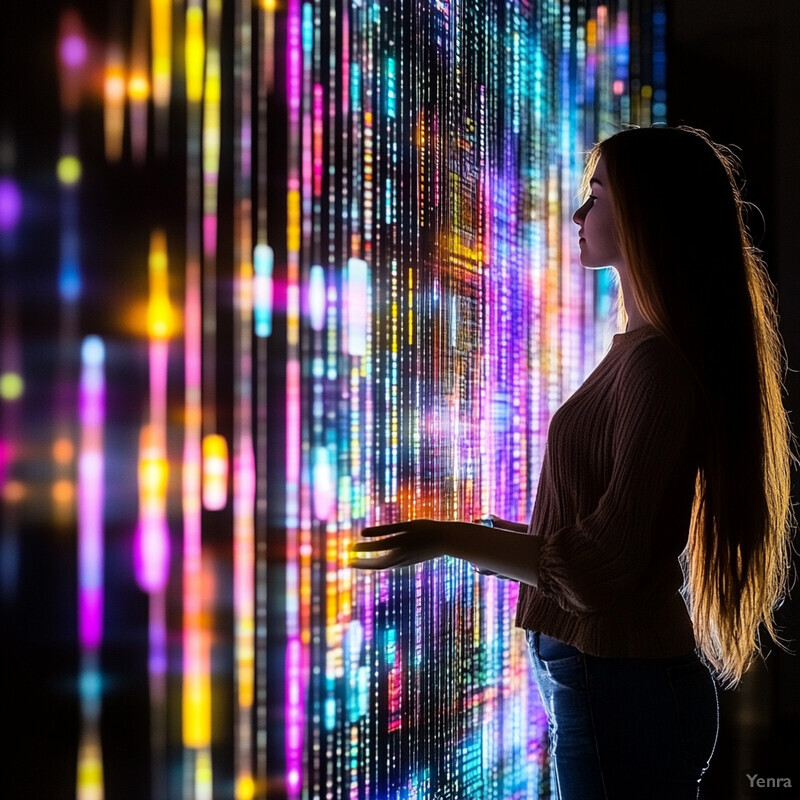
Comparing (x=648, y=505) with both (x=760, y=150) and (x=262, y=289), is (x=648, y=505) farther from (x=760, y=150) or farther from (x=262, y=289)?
(x=760, y=150)

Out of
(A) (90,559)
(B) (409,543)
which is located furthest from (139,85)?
(B) (409,543)

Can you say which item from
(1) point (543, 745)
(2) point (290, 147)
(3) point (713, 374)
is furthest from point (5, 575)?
(1) point (543, 745)

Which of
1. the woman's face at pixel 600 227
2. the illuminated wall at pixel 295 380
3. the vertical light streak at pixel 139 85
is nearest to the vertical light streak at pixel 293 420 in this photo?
the illuminated wall at pixel 295 380

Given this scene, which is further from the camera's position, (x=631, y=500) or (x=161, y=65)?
(x=631, y=500)

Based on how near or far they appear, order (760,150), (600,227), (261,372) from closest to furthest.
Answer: (261,372)
(600,227)
(760,150)

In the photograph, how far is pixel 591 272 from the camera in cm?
205

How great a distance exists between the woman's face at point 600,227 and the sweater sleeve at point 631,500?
22 centimetres

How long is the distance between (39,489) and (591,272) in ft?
5.30

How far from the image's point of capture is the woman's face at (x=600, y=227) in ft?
3.70

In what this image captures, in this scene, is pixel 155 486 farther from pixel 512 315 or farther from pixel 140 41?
pixel 512 315

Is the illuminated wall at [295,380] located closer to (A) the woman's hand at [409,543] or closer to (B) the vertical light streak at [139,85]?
(B) the vertical light streak at [139,85]

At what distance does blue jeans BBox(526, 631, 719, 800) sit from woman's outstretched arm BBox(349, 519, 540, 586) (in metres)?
0.14

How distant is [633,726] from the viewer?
998 mm

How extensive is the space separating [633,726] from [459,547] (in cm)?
31
